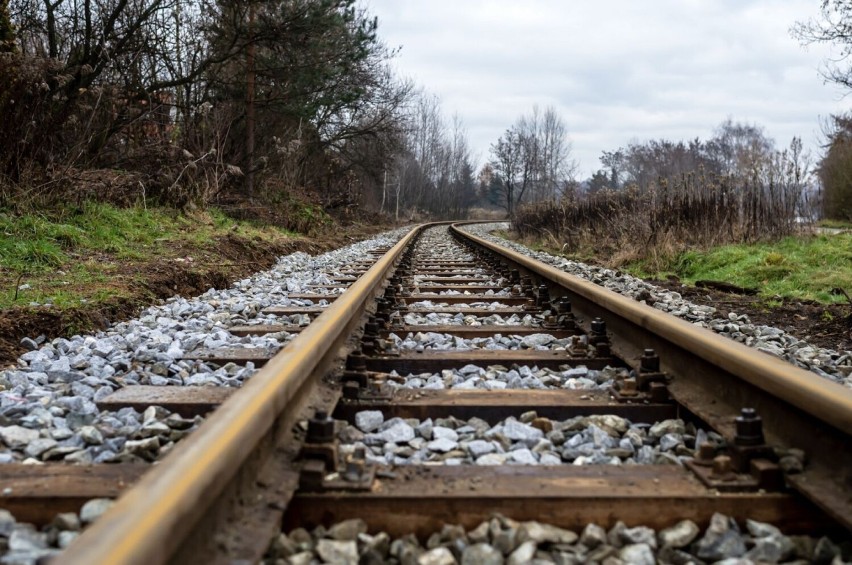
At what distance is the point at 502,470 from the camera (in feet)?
5.75

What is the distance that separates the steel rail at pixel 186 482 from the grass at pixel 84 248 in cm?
312

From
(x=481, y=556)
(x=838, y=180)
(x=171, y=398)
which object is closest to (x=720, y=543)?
(x=481, y=556)

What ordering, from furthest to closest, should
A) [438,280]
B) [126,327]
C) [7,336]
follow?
[438,280]
[126,327]
[7,336]

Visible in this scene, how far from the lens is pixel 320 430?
177 cm

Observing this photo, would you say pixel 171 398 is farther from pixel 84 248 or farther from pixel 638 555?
pixel 84 248

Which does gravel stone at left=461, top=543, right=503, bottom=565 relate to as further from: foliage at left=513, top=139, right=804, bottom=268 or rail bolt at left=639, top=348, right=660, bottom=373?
foliage at left=513, top=139, right=804, bottom=268

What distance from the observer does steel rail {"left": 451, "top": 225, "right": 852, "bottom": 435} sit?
5.54 feet

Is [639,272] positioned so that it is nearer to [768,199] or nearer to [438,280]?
[768,199]

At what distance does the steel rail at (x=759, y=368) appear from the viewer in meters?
1.69

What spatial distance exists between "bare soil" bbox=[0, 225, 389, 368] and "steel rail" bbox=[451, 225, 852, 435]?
2917 millimetres

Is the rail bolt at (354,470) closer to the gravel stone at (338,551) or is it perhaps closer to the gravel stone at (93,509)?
the gravel stone at (338,551)

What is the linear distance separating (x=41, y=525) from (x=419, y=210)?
52.3 meters

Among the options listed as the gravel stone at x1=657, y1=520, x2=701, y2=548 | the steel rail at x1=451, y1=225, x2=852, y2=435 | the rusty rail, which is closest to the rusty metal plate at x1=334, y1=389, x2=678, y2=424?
the rusty rail

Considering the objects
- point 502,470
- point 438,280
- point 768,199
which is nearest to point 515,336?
point 502,470
